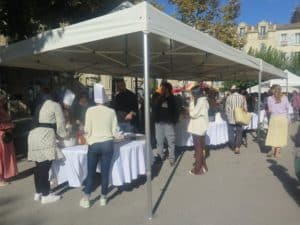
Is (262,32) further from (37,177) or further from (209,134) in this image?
(37,177)

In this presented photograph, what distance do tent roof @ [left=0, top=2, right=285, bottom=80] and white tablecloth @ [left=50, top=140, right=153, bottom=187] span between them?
1781 millimetres

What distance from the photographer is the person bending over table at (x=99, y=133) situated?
5992 millimetres

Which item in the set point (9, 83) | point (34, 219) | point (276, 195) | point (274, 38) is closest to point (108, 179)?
point (34, 219)

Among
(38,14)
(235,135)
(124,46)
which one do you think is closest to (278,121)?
(235,135)

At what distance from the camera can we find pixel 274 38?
3378 inches

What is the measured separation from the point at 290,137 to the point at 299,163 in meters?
9.65

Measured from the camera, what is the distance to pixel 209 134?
11.6 meters

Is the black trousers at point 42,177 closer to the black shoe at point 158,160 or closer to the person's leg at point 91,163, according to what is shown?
the person's leg at point 91,163

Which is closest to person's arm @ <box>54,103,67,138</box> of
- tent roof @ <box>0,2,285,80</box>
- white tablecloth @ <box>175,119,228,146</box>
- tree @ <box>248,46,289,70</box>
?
tent roof @ <box>0,2,285,80</box>

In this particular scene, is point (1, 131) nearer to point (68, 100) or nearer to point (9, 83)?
point (68, 100)

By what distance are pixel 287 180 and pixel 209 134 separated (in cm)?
396

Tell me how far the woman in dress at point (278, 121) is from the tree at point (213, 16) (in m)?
14.4

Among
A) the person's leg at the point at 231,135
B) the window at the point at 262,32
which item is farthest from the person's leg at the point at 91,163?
the window at the point at 262,32

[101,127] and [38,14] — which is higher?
[38,14]
